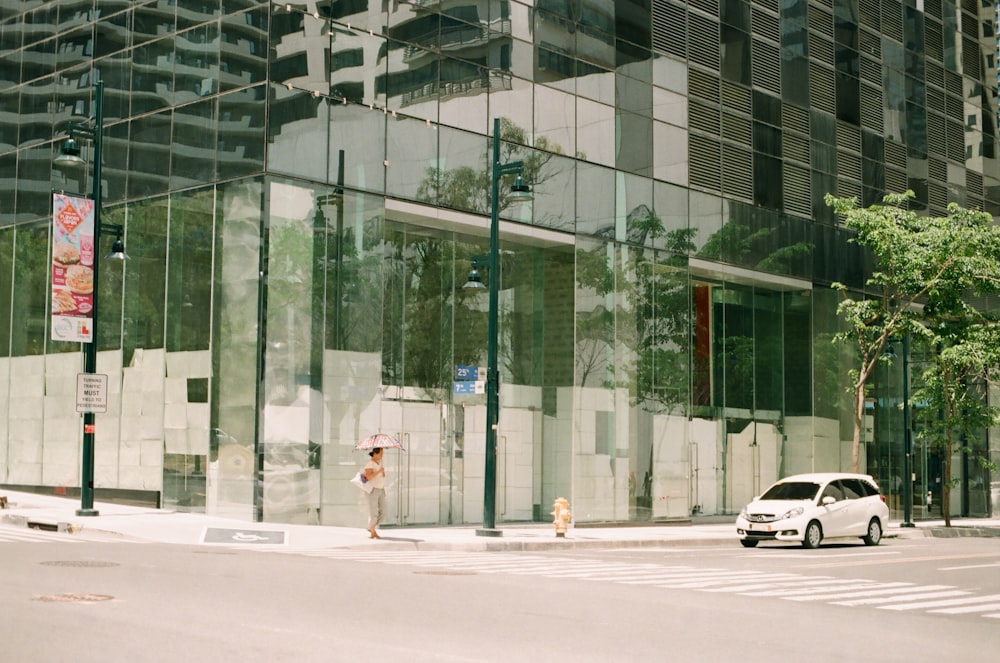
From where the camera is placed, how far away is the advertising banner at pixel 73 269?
25.2 m

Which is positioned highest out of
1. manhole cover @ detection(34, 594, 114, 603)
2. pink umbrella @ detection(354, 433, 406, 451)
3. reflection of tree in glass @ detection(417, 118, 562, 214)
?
reflection of tree in glass @ detection(417, 118, 562, 214)

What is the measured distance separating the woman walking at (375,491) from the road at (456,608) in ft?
9.16

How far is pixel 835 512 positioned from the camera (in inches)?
1136

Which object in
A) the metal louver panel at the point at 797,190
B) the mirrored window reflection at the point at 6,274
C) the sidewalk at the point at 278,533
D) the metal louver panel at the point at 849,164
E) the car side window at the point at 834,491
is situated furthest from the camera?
the metal louver panel at the point at 849,164

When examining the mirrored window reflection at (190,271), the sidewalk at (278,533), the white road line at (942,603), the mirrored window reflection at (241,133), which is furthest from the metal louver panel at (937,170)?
the white road line at (942,603)

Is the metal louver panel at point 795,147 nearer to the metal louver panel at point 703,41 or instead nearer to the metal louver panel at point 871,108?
the metal louver panel at point 871,108

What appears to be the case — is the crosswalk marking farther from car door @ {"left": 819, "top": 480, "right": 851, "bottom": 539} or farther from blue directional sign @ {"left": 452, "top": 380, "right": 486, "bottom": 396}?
car door @ {"left": 819, "top": 480, "right": 851, "bottom": 539}

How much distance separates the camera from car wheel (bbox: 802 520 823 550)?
1097 inches

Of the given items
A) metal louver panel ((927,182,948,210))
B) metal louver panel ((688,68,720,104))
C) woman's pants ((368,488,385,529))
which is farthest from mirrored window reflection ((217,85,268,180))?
metal louver panel ((927,182,948,210))

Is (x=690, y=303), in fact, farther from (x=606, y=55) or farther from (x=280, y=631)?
(x=280, y=631)

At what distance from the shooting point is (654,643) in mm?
10680

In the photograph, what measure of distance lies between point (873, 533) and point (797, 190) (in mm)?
15486

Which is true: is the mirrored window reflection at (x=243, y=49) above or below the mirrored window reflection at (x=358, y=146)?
above

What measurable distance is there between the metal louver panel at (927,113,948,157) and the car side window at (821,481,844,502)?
23741 millimetres
